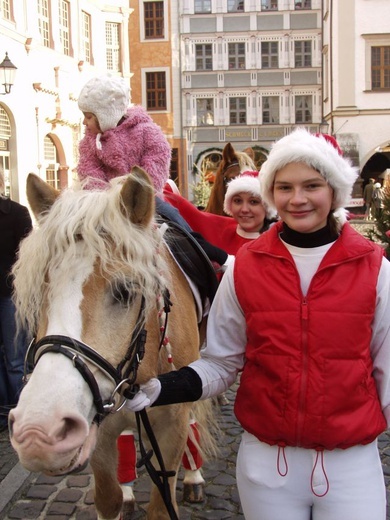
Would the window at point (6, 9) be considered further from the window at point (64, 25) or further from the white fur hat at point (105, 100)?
the white fur hat at point (105, 100)

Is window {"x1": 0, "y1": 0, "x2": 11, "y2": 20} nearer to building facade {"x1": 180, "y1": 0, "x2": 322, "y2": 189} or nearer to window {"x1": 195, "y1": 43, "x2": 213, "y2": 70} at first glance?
building facade {"x1": 180, "y1": 0, "x2": 322, "y2": 189}

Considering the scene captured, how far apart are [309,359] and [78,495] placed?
2.54m

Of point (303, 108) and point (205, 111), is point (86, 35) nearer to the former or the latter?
point (205, 111)

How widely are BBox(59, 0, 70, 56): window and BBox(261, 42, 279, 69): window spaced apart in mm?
17518

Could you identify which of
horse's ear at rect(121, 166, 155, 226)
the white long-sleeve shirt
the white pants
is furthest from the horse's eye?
the white pants

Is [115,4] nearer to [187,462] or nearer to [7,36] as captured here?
[7,36]

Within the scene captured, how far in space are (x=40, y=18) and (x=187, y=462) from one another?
685 inches

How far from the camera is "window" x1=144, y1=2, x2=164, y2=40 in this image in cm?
3494

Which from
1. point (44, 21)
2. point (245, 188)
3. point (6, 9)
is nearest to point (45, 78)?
point (44, 21)

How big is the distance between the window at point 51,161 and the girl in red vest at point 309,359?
17347mm

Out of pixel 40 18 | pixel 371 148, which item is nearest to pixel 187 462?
pixel 40 18

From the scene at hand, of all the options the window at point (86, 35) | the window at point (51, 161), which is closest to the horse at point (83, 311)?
the window at point (51, 161)

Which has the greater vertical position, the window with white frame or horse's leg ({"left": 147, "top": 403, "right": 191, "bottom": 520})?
the window with white frame

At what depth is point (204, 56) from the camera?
34812mm
